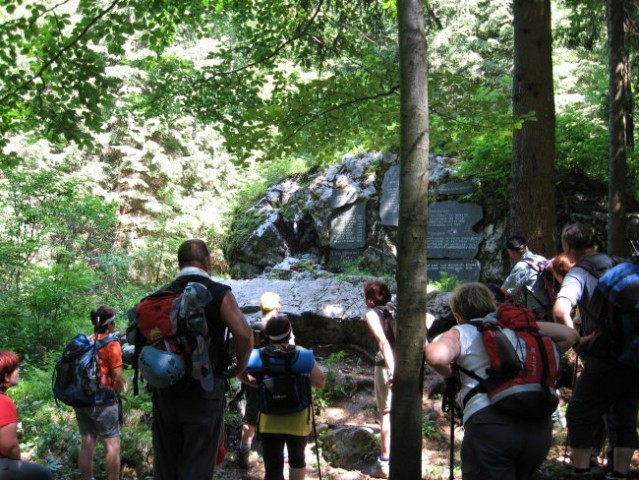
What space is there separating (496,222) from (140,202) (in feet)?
49.0

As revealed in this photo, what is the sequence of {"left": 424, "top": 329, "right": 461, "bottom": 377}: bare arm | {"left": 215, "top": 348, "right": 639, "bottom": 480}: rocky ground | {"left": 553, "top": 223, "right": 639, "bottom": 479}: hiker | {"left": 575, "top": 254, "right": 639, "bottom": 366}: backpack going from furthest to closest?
{"left": 215, "top": 348, "right": 639, "bottom": 480}: rocky ground → {"left": 553, "top": 223, "right": 639, "bottom": 479}: hiker → {"left": 575, "top": 254, "right": 639, "bottom": 366}: backpack → {"left": 424, "top": 329, "right": 461, "bottom": 377}: bare arm

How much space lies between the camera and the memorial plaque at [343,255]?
35.4 feet

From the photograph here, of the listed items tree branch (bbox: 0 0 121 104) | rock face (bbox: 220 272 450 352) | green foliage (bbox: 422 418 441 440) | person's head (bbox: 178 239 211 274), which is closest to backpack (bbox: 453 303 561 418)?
person's head (bbox: 178 239 211 274)

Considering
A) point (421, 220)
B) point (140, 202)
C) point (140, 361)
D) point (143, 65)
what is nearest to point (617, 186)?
point (421, 220)

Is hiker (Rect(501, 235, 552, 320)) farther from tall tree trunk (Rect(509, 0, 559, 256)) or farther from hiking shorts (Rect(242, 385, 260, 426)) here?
hiking shorts (Rect(242, 385, 260, 426))

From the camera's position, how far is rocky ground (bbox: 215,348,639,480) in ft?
14.9

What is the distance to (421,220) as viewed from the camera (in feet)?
8.48

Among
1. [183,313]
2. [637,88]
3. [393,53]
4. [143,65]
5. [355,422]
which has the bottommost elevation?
[355,422]

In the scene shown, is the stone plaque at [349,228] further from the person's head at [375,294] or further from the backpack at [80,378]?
the backpack at [80,378]

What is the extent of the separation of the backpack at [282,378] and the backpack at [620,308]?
192 centimetres

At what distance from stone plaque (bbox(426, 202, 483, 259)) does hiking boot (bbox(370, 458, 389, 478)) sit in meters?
5.35

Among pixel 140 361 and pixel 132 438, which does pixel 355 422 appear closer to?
pixel 132 438

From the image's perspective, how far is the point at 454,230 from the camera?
9430 mm

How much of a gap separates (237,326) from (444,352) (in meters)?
1.16
